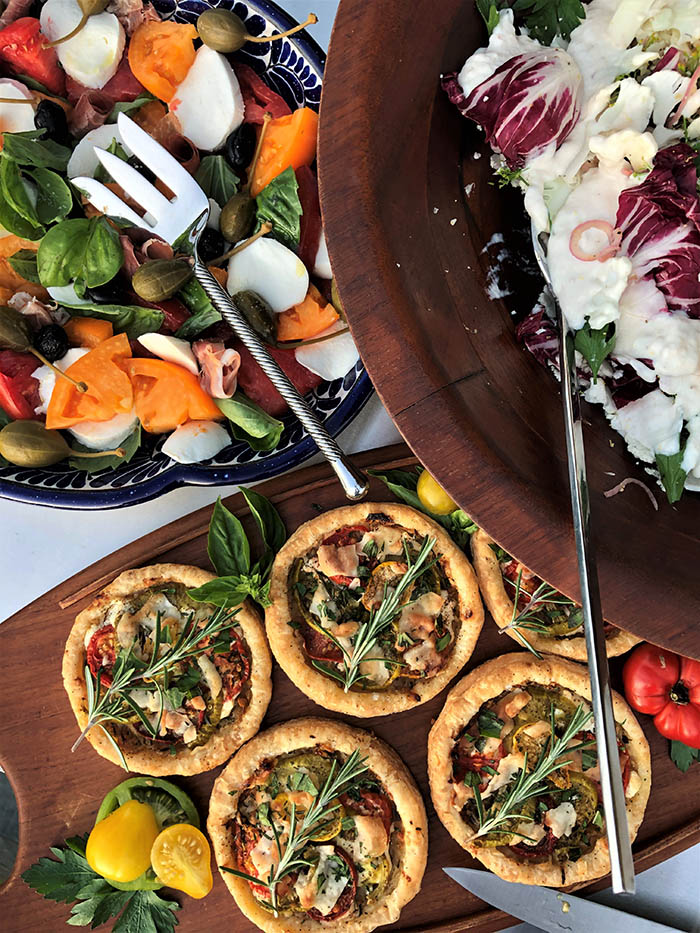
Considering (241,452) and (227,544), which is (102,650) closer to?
(227,544)

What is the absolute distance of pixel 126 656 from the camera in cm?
207

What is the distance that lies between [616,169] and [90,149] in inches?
50.4

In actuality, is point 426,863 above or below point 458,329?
below

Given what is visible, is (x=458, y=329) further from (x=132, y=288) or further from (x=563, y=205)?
(x=132, y=288)

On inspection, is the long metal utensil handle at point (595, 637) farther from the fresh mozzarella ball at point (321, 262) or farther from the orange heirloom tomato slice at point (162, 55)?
the orange heirloom tomato slice at point (162, 55)

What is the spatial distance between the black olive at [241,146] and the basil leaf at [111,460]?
721mm

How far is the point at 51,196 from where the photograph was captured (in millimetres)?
1989

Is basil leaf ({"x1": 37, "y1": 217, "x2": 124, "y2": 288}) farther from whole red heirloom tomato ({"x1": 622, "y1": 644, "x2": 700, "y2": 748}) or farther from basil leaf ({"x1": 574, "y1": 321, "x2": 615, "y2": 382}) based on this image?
whole red heirloom tomato ({"x1": 622, "y1": 644, "x2": 700, "y2": 748})

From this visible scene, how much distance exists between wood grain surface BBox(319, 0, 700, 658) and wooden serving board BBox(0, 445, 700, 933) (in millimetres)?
738

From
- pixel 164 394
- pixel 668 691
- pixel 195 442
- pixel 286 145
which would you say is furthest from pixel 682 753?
pixel 286 145

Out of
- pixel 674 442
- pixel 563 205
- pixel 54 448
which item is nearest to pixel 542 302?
pixel 563 205

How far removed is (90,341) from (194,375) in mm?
287

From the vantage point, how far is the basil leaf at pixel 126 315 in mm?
2014

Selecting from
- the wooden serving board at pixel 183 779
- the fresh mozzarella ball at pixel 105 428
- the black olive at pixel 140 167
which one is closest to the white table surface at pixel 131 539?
the wooden serving board at pixel 183 779
